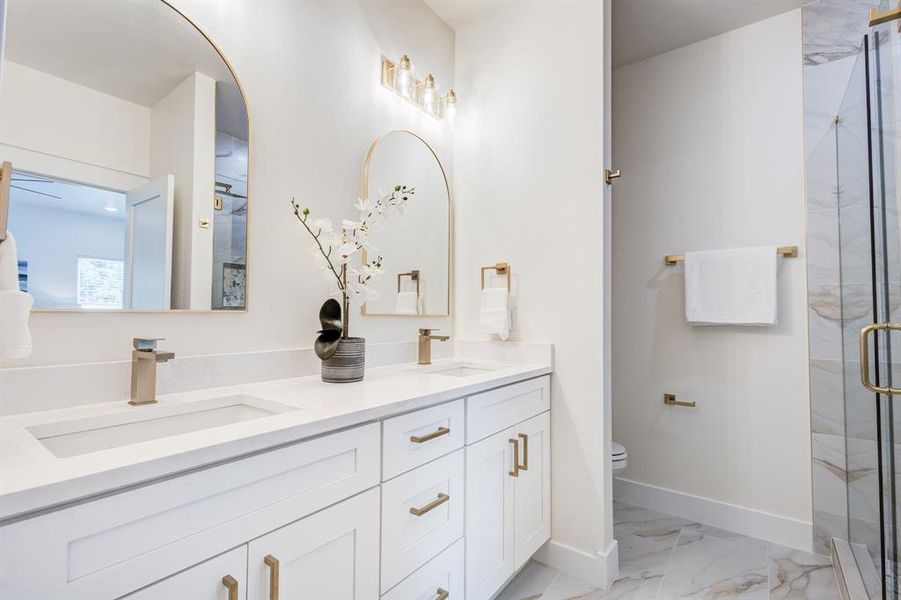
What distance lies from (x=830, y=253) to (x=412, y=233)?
1943 millimetres

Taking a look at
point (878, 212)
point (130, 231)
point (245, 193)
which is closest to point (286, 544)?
point (130, 231)

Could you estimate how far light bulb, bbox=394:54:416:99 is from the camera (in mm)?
1998

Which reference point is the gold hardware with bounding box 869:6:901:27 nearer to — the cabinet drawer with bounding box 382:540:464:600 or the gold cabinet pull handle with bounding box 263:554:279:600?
the cabinet drawer with bounding box 382:540:464:600

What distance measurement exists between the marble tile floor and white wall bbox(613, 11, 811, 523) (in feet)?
0.72

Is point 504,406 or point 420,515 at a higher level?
point 504,406

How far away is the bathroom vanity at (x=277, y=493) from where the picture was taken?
65 cm

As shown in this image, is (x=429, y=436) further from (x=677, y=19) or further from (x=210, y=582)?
(x=677, y=19)

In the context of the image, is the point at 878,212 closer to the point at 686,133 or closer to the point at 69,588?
the point at 686,133

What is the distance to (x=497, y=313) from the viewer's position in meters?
2.04

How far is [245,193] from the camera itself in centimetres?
143

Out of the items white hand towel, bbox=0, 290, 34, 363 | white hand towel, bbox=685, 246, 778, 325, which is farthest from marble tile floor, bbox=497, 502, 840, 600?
white hand towel, bbox=0, 290, 34, 363

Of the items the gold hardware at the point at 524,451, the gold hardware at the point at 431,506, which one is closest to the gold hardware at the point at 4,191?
the gold hardware at the point at 431,506

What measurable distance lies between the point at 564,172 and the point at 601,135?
21cm

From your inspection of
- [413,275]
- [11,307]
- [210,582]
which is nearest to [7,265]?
[11,307]
